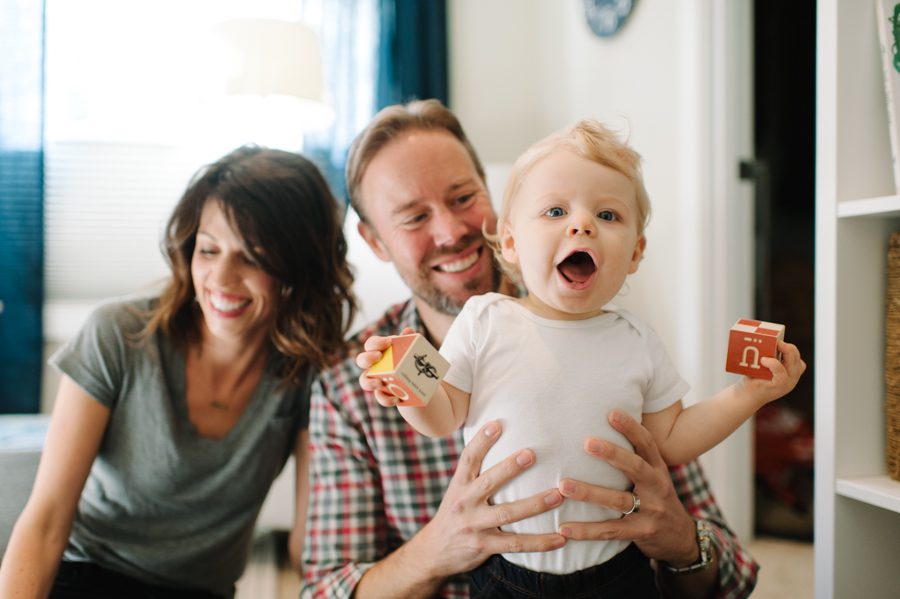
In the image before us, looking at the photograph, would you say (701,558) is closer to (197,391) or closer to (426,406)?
(426,406)

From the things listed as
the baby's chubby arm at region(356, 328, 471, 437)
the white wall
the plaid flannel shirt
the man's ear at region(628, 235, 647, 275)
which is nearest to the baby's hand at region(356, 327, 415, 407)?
the baby's chubby arm at region(356, 328, 471, 437)

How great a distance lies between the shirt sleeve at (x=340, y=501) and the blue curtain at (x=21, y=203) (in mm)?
2258

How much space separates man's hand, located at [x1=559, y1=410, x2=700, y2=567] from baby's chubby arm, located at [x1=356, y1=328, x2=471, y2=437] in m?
0.17

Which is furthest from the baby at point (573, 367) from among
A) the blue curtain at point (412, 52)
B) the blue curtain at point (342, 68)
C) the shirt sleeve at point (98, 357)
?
the blue curtain at point (412, 52)

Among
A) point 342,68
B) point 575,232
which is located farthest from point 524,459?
point 342,68

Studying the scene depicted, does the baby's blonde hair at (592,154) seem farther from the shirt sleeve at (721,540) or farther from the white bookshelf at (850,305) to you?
the shirt sleeve at (721,540)

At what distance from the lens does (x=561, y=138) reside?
2.86 ft

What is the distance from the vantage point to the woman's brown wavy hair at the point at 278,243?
4.25 feet

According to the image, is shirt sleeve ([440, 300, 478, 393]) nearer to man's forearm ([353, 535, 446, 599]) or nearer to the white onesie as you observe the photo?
the white onesie

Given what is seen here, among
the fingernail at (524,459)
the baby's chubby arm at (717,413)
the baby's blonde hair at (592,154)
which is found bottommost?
the fingernail at (524,459)

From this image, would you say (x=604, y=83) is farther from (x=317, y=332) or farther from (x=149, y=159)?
(x=149, y=159)

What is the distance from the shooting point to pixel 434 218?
1288 mm

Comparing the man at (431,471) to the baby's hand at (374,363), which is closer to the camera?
the baby's hand at (374,363)

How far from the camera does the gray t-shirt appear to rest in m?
1.27
